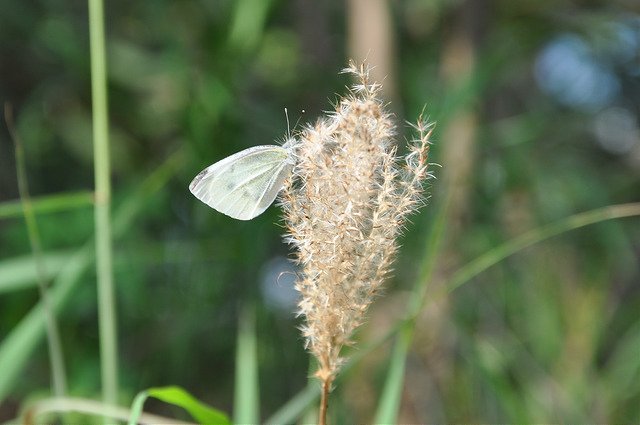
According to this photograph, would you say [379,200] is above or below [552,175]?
below

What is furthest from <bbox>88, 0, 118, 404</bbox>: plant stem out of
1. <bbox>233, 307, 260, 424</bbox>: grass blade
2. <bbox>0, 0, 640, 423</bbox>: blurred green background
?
<bbox>0, 0, 640, 423</bbox>: blurred green background

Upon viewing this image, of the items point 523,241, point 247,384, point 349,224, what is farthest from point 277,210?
point 349,224

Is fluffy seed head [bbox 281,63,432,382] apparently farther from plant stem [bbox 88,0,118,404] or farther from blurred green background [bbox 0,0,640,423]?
blurred green background [bbox 0,0,640,423]

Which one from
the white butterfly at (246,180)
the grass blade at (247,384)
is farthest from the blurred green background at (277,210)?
the white butterfly at (246,180)

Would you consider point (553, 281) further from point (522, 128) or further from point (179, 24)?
point (179, 24)

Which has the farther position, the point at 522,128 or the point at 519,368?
the point at 522,128

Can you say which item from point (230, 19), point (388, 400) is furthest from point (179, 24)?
point (388, 400)

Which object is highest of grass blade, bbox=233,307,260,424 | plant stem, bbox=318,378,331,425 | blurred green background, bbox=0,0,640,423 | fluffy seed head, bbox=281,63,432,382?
blurred green background, bbox=0,0,640,423
